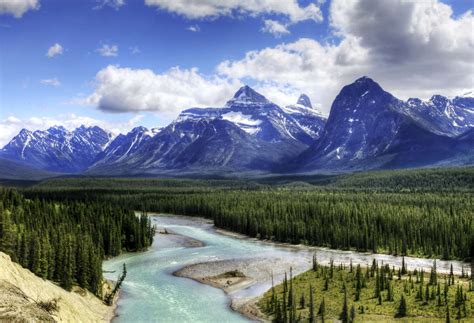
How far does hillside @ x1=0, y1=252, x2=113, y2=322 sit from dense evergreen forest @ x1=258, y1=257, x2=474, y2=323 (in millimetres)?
30637

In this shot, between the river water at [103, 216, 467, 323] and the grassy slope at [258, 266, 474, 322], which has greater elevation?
the grassy slope at [258, 266, 474, 322]

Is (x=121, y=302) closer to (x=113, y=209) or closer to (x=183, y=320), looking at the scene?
(x=183, y=320)

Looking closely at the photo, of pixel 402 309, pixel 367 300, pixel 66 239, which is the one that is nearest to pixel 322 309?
pixel 367 300

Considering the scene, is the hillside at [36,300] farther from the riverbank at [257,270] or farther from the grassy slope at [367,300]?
the grassy slope at [367,300]

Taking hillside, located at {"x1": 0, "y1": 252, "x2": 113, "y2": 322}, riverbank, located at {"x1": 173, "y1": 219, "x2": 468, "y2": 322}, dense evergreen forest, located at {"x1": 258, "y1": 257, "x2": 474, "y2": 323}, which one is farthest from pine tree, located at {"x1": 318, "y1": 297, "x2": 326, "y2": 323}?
hillside, located at {"x1": 0, "y1": 252, "x2": 113, "y2": 322}

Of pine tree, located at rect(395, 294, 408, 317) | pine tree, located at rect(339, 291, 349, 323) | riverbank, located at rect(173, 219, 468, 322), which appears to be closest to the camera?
pine tree, located at rect(339, 291, 349, 323)

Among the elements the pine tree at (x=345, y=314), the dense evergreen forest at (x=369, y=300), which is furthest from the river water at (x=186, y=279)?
the pine tree at (x=345, y=314)

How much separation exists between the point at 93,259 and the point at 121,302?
10080mm

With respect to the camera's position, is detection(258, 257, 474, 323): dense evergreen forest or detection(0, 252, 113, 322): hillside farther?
detection(258, 257, 474, 323): dense evergreen forest

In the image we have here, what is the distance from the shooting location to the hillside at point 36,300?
57409 millimetres

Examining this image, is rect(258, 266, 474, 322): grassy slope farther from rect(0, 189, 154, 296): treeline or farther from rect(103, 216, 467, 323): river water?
rect(0, 189, 154, 296): treeline

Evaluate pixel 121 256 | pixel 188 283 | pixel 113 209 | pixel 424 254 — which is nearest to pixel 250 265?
pixel 188 283

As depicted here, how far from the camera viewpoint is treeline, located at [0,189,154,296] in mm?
89562

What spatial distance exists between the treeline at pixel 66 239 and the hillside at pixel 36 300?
4.81 m
